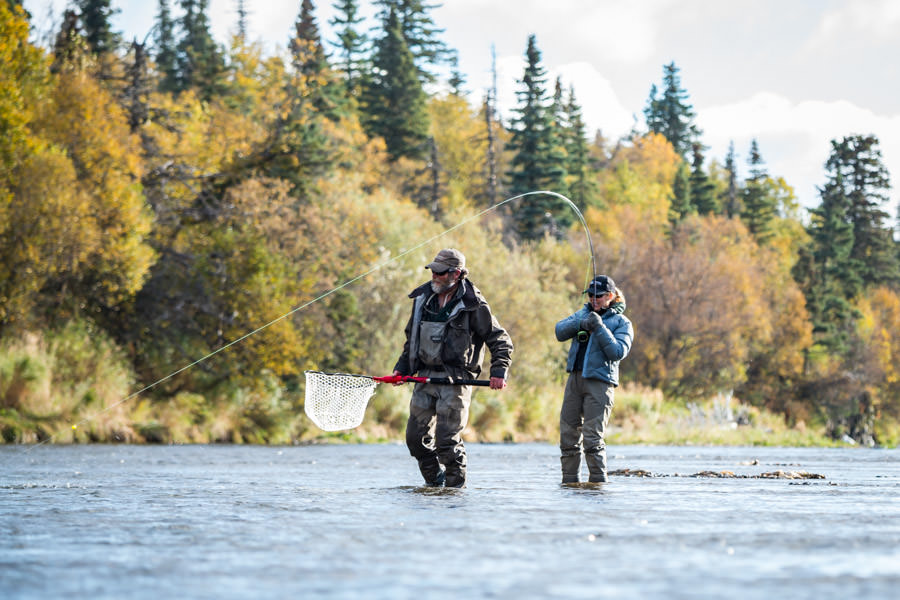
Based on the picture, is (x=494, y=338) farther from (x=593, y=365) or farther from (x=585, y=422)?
(x=585, y=422)

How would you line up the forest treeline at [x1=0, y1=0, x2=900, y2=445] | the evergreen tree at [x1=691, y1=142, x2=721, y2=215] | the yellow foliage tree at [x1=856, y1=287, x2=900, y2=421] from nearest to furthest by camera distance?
the forest treeline at [x1=0, y1=0, x2=900, y2=445]
the yellow foliage tree at [x1=856, y1=287, x2=900, y2=421]
the evergreen tree at [x1=691, y1=142, x2=721, y2=215]

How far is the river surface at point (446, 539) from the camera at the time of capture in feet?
17.3

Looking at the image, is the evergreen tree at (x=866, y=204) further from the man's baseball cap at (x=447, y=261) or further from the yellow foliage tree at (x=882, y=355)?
the man's baseball cap at (x=447, y=261)

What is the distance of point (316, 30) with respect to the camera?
241 ft

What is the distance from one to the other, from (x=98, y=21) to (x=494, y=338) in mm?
52445

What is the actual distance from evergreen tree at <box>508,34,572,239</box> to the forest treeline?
0.16 metres

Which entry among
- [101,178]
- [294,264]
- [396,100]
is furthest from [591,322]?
[396,100]

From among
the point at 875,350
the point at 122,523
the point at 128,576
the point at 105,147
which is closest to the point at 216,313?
the point at 105,147

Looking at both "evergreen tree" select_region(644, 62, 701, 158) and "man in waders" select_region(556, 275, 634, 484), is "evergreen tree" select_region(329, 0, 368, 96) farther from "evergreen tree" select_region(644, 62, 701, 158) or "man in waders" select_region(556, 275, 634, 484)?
"man in waders" select_region(556, 275, 634, 484)

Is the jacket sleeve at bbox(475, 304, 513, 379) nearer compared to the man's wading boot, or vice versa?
the jacket sleeve at bbox(475, 304, 513, 379)

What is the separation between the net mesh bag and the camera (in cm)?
1107

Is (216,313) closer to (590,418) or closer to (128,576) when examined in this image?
(590,418)

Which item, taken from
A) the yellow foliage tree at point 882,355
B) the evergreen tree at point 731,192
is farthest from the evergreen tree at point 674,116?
the yellow foliage tree at point 882,355

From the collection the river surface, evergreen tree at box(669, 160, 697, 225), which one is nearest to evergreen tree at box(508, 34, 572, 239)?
evergreen tree at box(669, 160, 697, 225)
